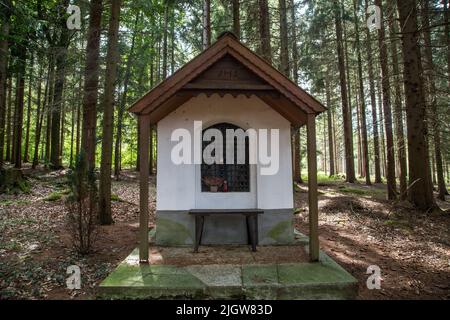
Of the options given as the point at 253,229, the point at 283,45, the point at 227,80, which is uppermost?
the point at 283,45

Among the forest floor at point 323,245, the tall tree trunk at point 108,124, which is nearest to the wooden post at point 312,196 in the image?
the forest floor at point 323,245

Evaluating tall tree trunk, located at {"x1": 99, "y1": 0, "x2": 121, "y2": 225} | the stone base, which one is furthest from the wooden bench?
tall tree trunk, located at {"x1": 99, "y1": 0, "x2": 121, "y2": 225}

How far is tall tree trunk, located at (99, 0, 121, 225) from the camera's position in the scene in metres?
7.38

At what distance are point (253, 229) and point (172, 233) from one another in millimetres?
1672

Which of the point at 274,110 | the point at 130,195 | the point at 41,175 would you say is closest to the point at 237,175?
the point at 274,110

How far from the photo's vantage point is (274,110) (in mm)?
6305

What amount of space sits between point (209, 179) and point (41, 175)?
1104 cm

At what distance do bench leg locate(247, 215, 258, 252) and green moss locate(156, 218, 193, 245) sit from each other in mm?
1233

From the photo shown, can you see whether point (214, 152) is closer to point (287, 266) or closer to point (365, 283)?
point (287, 266)

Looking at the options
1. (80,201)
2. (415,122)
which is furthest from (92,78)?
(415,122)

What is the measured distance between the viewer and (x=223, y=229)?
625cm

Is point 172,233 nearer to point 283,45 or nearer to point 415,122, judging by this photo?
point 415,122
